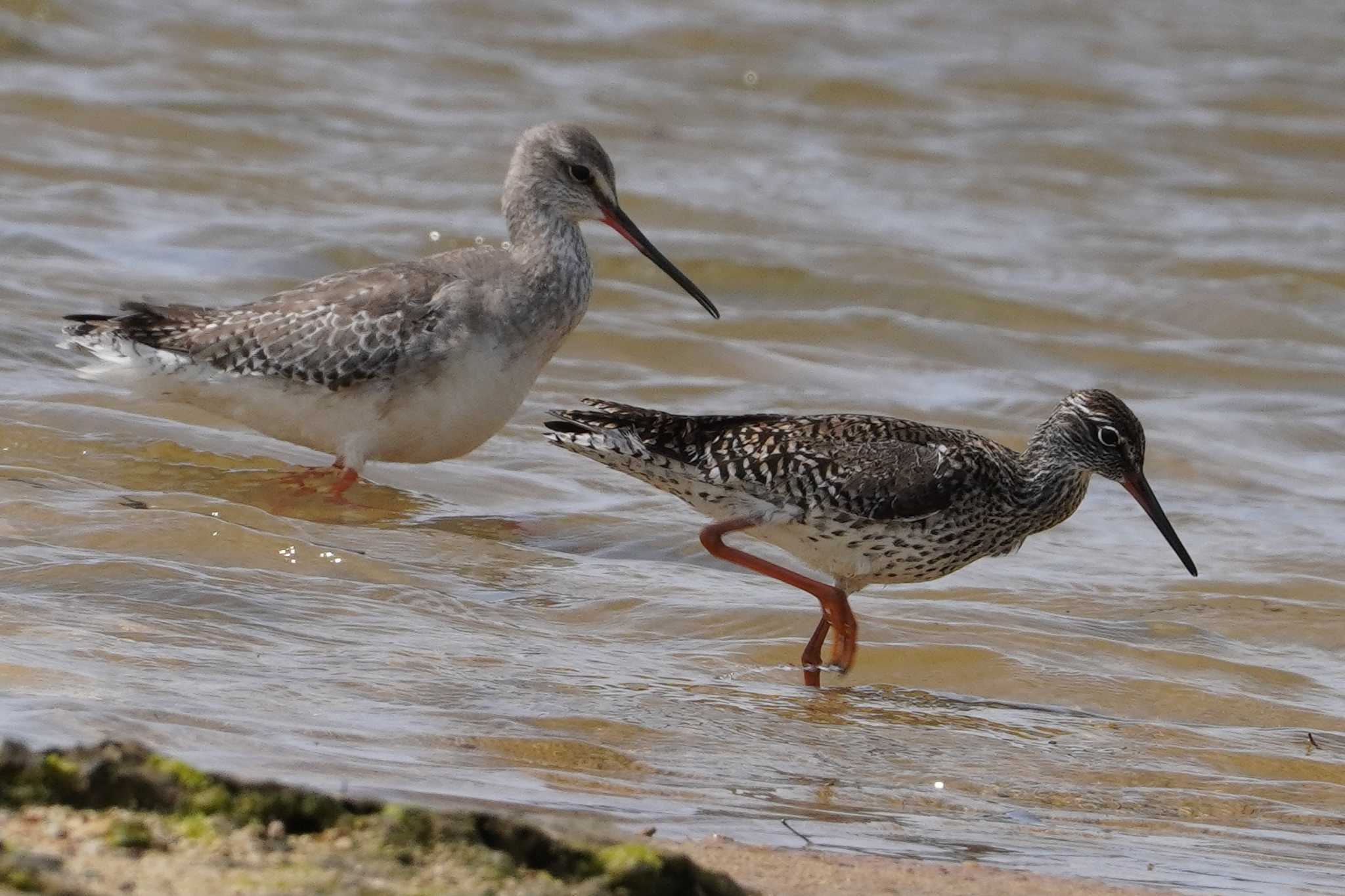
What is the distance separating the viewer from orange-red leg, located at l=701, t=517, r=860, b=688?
25.3ft

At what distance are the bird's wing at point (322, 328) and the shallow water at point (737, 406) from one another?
0.54 m

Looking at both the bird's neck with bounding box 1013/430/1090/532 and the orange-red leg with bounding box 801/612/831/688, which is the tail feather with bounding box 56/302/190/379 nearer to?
the orange-red leg with bounding box 801/612/831/688

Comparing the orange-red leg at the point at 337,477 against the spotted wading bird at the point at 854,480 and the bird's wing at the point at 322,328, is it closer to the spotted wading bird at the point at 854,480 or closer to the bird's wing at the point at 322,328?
the bird's wing at the point at 322,328

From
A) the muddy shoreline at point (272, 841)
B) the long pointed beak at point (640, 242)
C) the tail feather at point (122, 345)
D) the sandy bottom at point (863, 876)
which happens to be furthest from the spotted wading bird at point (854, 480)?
the muddy shoreline at point (272, 841)

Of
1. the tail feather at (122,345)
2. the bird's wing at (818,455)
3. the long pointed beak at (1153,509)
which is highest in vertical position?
the tail feather at (122,345)

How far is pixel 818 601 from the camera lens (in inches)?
329

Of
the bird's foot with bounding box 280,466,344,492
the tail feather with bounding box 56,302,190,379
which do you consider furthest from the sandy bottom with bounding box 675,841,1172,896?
the tail feather with bounding box 56,302,190,379

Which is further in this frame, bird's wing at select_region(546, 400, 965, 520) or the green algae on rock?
bird's wing at select_region(546, 400, 965, 520)


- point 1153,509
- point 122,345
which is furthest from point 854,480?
point 122,345

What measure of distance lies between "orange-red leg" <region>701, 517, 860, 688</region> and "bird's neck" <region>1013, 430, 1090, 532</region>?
843mm

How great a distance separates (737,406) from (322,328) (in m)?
2.92

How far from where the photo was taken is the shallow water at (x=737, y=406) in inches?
238

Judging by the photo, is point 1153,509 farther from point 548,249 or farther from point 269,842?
point 269,842

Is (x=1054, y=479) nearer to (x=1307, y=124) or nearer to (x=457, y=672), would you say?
(x=457, y=672)
